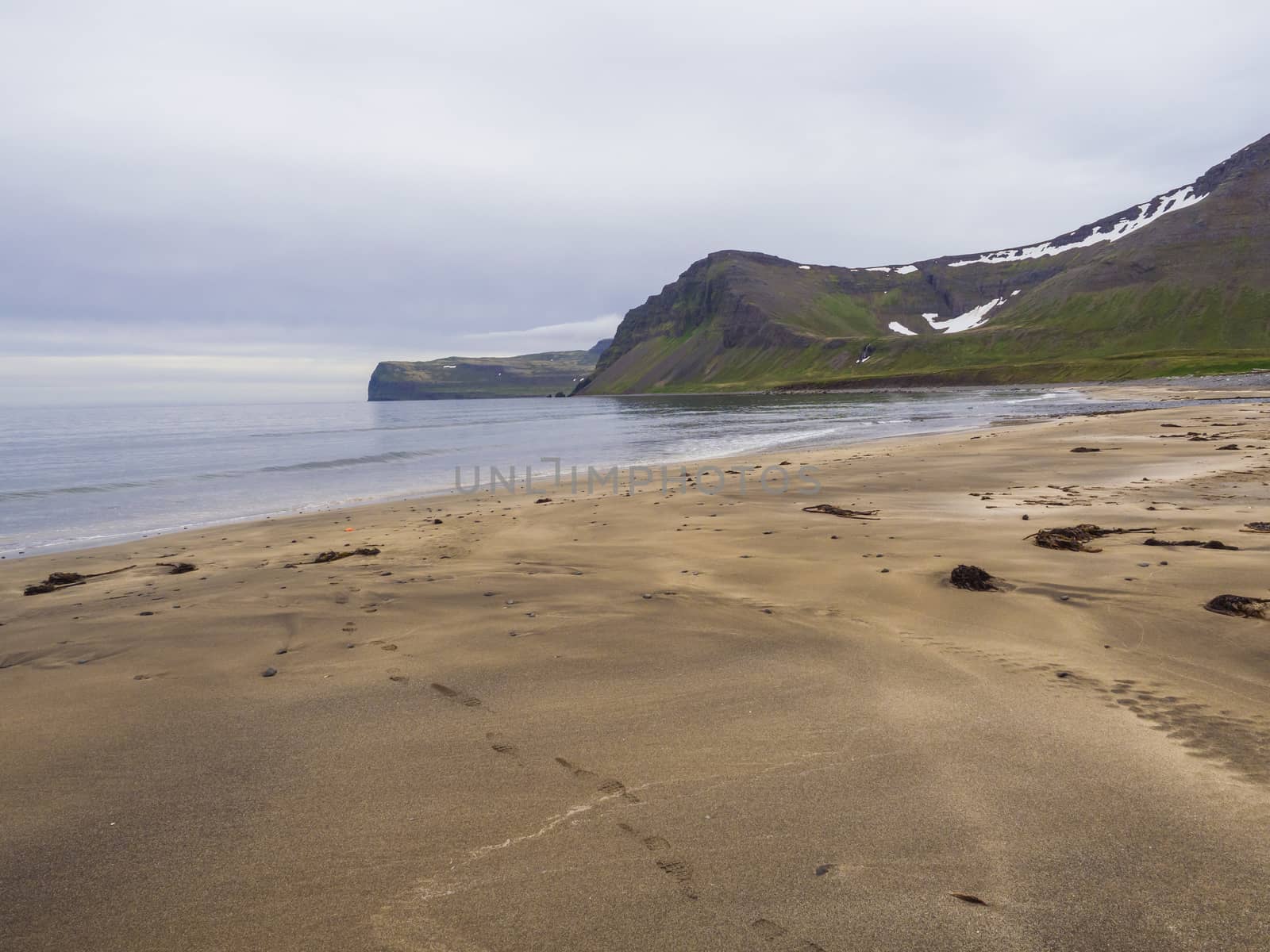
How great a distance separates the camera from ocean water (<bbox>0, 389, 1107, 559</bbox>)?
64.1ft

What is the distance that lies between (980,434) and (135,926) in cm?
3129

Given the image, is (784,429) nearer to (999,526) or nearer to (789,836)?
(999,526)

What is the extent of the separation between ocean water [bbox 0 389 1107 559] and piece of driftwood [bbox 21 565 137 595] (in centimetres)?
526

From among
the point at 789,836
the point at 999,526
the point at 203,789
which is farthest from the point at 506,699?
the point at 999,526

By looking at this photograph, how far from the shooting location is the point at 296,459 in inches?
1458

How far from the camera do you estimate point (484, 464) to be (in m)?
32.3

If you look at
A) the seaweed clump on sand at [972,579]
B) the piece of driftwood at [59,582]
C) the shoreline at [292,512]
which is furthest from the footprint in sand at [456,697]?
the shoreline at [292,512]

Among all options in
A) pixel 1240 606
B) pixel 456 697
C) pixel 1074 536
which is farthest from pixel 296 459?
pixel 1240 606

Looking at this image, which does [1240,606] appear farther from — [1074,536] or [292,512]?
[292,512]

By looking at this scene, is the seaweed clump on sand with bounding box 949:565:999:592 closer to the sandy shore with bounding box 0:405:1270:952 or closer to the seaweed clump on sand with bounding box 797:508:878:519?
the sandy shore with bounding box 0:405:1270:952

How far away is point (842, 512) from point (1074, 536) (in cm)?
393

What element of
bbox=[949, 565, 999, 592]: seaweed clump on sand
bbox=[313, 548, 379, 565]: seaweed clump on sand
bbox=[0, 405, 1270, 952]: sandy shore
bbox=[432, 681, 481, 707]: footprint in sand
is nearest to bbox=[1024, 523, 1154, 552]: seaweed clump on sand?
bbox=[0, 405, 1270, 952]: sandy shore

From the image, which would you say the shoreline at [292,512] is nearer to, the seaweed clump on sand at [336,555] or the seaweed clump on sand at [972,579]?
the seaweed clump on sand at [336,555]

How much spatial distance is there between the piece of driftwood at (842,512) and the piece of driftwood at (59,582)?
11.5 m
